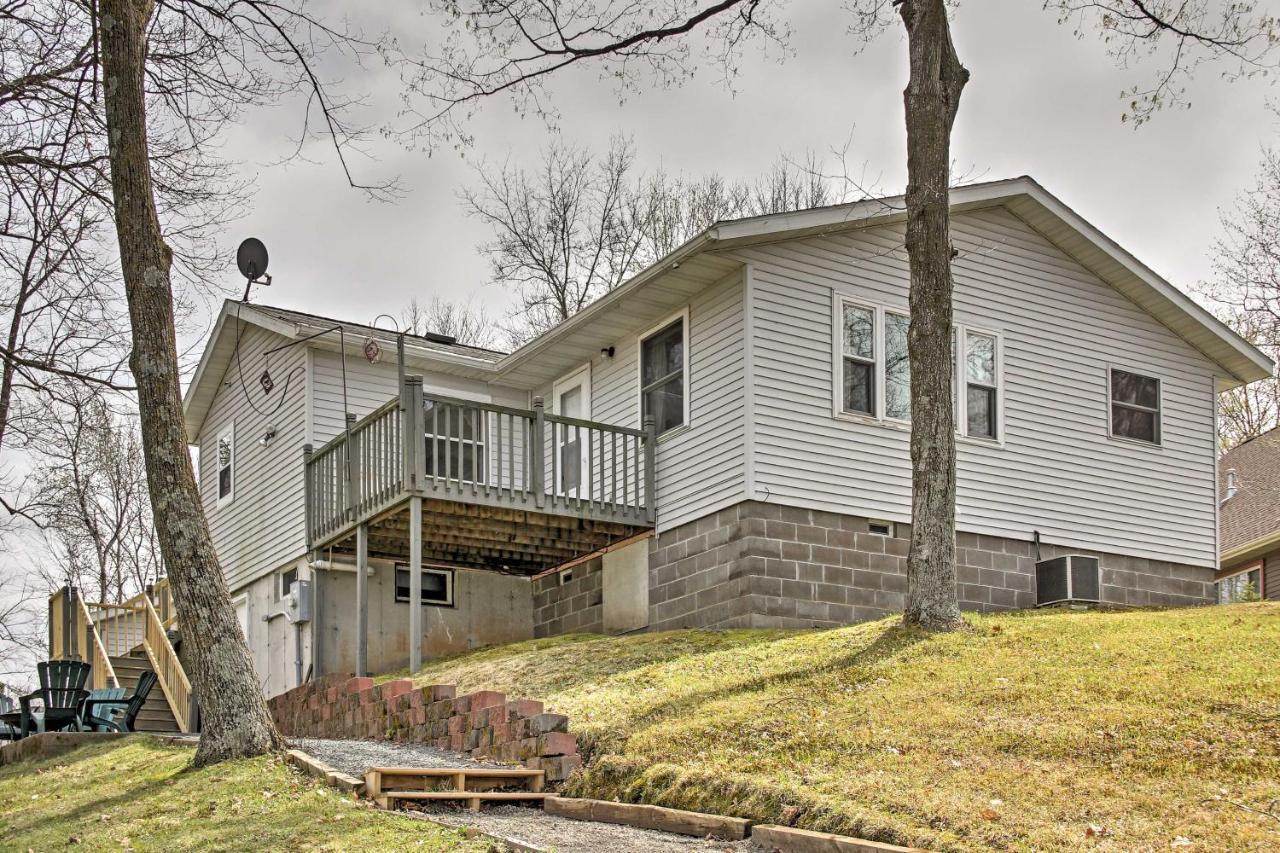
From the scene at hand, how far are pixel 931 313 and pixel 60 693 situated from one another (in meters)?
10.6

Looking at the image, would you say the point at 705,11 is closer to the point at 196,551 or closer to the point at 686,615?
the point at 686,615

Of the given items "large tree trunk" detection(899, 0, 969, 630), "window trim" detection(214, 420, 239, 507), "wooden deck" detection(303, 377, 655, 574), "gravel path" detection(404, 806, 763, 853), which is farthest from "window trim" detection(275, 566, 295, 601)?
"gravel path" detection(404, 806, 763, 853)

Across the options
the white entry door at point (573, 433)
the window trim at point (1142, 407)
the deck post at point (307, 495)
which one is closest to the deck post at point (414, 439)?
the white entry door at point (573, 433)

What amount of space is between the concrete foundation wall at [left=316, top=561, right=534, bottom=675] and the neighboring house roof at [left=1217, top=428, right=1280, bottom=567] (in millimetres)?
13623

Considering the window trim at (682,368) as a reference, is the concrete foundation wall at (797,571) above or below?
below

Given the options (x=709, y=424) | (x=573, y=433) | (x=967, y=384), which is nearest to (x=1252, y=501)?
(x=967, y=384)

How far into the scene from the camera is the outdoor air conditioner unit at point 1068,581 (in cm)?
1697

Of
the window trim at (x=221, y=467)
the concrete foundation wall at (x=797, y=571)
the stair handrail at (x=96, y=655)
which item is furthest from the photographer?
the window trim at (x=221, y=467)

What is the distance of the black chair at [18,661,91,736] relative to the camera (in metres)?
15.9

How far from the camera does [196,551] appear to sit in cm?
1218

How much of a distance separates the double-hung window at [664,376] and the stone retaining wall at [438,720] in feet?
16.4

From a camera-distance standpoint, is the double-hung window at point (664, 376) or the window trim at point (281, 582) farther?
the window trim at point (281, 582)

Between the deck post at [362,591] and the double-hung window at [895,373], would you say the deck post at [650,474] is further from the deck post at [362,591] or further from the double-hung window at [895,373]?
the deck post at [362,591]

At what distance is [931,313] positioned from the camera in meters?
13.6
